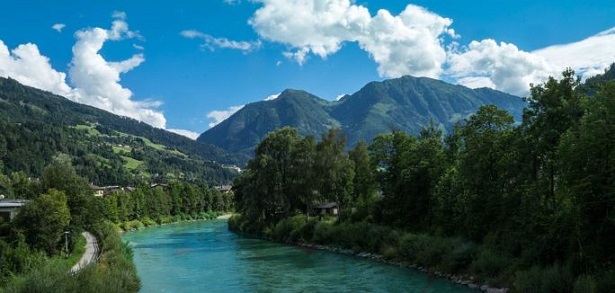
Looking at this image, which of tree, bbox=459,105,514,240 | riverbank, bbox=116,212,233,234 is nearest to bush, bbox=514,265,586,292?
tree, bbox=459,105,514,240

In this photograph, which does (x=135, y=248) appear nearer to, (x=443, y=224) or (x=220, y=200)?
(x=443, y=224)

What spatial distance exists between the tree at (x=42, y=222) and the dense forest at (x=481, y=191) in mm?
28877

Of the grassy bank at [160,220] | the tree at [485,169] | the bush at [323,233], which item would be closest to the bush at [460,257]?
the tree at [485,169]

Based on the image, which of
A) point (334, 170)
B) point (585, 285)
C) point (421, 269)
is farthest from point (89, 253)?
point (585, 285)

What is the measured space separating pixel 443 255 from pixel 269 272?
576 inches

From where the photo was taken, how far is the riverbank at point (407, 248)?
34.7 metres

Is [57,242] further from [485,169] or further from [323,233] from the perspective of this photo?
[485,169]

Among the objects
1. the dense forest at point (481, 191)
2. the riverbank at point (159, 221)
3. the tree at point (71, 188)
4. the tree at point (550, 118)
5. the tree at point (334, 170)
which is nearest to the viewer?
the dense forest at point (481, 191)

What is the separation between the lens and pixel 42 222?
1769 inches

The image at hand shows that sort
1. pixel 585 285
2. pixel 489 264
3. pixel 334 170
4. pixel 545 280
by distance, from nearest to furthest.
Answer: pixel 585 285
pixel 545 280
pixel 489 264
pixel 334 170

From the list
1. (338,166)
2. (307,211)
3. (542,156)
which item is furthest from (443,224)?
(307,211)

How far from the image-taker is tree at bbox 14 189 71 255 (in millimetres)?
45031

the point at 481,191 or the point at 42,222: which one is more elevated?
the point at 481,191

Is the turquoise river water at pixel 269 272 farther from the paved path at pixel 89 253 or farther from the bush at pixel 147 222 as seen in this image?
the bush at pixel 147 222
